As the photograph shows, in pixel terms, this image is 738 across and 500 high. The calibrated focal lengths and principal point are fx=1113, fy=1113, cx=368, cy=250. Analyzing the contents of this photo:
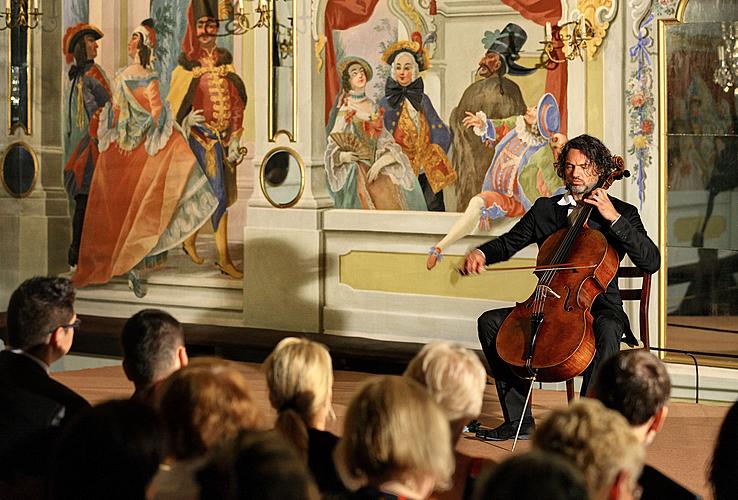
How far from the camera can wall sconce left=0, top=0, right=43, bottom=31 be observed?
948 cm

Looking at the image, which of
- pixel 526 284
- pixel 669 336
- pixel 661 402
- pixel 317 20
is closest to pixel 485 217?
pixel 526 284

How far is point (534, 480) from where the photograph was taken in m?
1.77

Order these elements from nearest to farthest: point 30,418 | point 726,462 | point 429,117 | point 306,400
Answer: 1. point 726,462
2. point 306,400
3. point 30,418
4. point 429,117

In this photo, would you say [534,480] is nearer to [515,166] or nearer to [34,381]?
[34,381]

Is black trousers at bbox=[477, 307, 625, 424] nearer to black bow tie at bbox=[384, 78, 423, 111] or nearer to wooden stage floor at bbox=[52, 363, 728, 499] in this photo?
wooden stage floor at bbox=[52, 363, 728, 499]

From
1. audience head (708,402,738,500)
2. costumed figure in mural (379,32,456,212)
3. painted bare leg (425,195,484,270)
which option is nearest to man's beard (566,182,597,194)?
Answer: painted bare leg (425,195,484,270)

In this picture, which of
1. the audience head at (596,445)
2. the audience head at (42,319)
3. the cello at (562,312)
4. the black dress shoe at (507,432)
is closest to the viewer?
the audience head at (596,445)

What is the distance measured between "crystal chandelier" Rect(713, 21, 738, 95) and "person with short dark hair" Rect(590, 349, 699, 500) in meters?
4.64

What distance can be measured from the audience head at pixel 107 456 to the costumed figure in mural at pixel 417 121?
574cm

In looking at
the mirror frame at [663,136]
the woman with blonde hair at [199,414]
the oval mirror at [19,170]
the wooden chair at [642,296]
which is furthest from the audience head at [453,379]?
the oval mirror at [19,170]

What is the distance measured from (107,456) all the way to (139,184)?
7.10m

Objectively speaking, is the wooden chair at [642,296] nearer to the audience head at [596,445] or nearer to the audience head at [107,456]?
the audience head at [596,445]

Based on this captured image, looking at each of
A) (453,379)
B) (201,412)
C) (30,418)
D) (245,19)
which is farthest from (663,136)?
(201,412)

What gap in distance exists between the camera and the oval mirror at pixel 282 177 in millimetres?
8367
